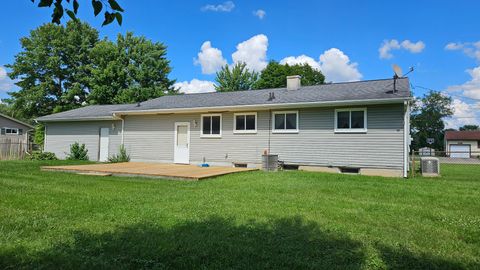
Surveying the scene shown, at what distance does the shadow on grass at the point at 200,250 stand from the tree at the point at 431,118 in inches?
2468

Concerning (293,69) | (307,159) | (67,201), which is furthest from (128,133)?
(293,69)

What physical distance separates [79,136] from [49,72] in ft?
69.1

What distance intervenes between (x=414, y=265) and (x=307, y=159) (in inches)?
377

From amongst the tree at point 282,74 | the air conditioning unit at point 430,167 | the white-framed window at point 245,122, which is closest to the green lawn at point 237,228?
the air conditioning unit at point 430,167

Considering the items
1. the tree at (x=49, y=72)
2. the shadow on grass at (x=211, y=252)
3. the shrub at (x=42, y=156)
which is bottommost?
the shadow on grass at (x=211, y=252)

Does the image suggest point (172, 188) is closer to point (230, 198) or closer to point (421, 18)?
point (230, 198)

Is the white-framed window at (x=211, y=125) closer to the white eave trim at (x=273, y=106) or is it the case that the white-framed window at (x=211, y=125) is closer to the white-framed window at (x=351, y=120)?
the white eave trim at (x=273, y=106)

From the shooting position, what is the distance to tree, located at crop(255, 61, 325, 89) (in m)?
39.2

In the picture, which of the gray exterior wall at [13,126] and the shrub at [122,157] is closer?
the shrub at [122,157]

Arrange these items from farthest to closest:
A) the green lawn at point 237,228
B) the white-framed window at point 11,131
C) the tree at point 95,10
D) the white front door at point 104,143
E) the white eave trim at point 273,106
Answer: the white-framed window at point 11,131 → the white front door at point 104,143 → the white eave trim at point 273,106 → the green lawn at point 237,228 → the tree at point 95,10

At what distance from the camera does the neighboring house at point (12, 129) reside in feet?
110

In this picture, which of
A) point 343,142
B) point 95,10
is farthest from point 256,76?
point 95,10

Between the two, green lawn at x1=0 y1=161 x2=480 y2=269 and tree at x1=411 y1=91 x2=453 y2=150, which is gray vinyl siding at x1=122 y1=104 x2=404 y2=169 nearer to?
green lawn at x1=0 y1=161 x2=480 y2=269

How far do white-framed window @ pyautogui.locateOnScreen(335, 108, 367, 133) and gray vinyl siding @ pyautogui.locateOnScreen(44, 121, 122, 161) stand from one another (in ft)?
35.8
